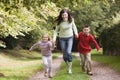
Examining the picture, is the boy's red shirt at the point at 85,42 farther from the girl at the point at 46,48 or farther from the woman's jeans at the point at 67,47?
the girl at the point at 46,48

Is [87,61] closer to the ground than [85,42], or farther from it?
closer to the ground

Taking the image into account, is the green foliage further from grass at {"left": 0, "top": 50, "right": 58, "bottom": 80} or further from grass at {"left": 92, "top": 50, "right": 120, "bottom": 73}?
grass at {"left": 0, "top": 50, "right": 58, "bottom": 80}

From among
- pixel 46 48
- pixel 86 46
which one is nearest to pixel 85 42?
pixel 86 46

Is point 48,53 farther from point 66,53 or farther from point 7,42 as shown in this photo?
point 7,42

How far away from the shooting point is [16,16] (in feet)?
56.0

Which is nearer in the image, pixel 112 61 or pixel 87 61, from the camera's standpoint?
pixel 87 61

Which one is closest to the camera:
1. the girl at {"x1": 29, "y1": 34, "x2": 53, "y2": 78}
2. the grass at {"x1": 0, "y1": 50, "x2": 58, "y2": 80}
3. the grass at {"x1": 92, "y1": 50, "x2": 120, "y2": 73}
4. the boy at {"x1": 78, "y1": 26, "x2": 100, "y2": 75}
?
the girl at {"x1": 29, "y1": 34, "x2": 53, "y2": 78}

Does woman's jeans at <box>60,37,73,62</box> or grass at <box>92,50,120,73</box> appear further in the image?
grass at <box>92,50,120,73</box>

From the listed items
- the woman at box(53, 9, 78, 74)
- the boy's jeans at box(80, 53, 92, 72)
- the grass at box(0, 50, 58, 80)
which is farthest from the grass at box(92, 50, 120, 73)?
the grass at box(0, 50, 58, 80)

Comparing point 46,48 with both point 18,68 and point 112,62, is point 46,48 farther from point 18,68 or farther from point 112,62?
point 112,62

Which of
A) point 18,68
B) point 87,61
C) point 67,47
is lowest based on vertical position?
point 18,68

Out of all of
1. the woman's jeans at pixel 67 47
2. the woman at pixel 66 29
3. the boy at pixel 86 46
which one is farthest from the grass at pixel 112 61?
the woman at pixel 66 29

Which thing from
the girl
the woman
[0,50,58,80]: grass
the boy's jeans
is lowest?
[0,50,58,80]: grass

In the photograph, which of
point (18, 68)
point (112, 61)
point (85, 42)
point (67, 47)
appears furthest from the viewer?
point (112, 61)
